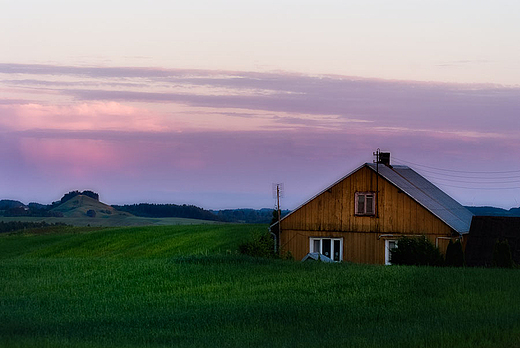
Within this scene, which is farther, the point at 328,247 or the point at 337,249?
the point at 328,247

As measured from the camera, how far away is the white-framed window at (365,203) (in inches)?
1886

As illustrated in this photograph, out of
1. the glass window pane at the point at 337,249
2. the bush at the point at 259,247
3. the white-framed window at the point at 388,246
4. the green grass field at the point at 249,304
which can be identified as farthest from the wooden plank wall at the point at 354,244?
the green grass field at the point at 249,304

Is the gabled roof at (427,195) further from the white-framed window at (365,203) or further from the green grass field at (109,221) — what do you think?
the green grass field at (109,221)

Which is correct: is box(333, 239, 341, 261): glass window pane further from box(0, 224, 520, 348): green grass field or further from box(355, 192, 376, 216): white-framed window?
box(0, 224, 520, 348): green grass field

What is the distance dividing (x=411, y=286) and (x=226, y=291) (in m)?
7.30

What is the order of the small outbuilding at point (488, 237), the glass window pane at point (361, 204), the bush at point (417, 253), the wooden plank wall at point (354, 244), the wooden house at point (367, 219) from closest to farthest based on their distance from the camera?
the bush at point (417, 253), the small outbuilding at point (488, 237), the wooden house at point (367, 219), the wooden plank wall at point (354, 244), the glass window pane at point (361, 204)

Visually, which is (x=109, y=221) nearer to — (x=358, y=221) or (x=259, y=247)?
(x=259, y=247)

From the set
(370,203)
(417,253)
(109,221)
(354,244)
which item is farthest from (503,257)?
(109,221)

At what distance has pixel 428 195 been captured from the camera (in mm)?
50156

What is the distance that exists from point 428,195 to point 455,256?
10.3m

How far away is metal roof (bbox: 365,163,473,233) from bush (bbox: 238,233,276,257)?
26.4 feet

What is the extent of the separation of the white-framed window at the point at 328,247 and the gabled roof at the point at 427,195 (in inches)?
104

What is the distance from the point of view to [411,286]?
2941 centimetres

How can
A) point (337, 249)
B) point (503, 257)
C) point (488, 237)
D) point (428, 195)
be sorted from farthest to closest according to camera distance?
point (428, 195)
point (337, 249)
point (488, 237)
point (503, 257)
